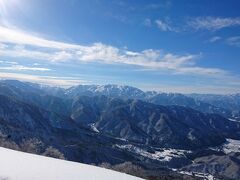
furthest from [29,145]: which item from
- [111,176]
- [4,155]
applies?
[111,176]

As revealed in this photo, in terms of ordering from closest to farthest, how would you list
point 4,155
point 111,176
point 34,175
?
point 34,175
point 111,176
point 4,155

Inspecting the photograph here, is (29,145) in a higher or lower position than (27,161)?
lower

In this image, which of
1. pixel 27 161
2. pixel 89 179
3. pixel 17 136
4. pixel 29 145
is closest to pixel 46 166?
pixel 27 161

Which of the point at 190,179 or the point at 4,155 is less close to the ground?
the point at 4,155

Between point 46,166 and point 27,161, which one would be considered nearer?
point 46,166

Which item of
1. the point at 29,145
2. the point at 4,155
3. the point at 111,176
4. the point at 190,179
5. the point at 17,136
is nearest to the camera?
the point at 111,176

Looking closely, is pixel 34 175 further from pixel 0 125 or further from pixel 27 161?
pixel 0 125

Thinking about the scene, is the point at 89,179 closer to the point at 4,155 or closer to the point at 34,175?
the point at 34,175

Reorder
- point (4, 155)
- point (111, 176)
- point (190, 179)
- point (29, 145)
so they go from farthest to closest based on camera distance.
A: point (190, 179), point (29, 145), point (4, 155), point (111, 176)

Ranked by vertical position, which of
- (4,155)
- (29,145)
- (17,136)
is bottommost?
(17,136)
